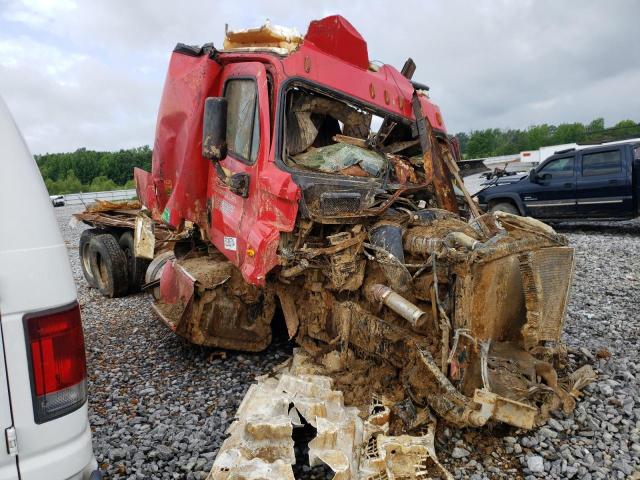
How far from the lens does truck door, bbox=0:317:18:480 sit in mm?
1545

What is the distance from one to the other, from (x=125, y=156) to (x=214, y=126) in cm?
8490

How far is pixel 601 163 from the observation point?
10.7 meters

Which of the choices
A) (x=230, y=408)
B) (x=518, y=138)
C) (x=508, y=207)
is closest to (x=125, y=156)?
(x=518, y=138)

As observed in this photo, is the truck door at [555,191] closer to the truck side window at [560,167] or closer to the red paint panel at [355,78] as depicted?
the truck side window at [560,167]

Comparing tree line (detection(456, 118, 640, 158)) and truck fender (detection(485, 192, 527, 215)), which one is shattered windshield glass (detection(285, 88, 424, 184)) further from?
tree line (detection(456, 118, 640, 158))

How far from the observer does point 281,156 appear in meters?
3.72

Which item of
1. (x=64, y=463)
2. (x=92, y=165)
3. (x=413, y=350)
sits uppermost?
(x=92, y=165)

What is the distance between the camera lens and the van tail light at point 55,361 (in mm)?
1630

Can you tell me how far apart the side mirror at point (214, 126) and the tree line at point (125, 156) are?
4856 centimetres

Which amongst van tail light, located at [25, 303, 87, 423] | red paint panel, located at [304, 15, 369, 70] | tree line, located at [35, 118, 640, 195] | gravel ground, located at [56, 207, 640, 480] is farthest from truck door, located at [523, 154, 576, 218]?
tree line, located at [35, 118, 640, 195]

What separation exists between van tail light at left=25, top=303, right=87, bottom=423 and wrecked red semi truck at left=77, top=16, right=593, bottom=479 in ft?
3.54

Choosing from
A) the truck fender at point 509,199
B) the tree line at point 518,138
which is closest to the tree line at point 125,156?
the tree line at point 518,138

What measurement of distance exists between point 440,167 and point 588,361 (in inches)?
84.6

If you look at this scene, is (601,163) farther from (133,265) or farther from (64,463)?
(64,463)
